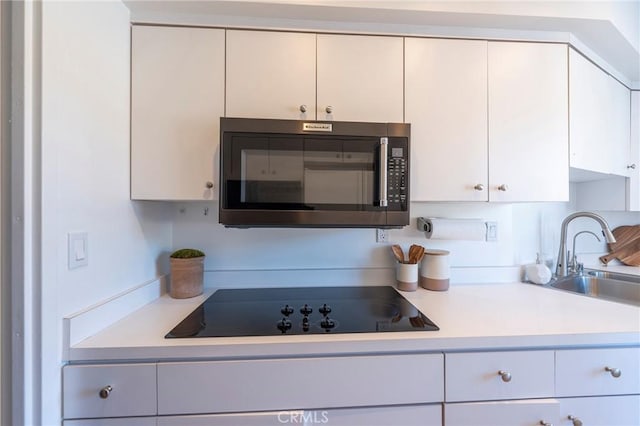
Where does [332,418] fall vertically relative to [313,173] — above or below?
below

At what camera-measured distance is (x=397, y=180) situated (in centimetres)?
102

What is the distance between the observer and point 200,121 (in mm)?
1044

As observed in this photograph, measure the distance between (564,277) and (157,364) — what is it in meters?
2.03

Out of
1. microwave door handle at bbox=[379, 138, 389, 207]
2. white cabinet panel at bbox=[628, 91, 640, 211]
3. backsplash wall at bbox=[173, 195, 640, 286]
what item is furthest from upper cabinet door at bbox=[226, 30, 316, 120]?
white cabinet panel at bbox=[628, 91, 640, 211]

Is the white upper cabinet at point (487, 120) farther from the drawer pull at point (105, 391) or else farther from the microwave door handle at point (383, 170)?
the drawer pull at point (105, 391)

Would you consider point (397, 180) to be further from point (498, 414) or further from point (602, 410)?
point (602, 410)

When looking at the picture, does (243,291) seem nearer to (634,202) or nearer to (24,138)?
(24,138)

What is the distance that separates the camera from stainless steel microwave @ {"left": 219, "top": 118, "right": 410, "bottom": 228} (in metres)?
0.98

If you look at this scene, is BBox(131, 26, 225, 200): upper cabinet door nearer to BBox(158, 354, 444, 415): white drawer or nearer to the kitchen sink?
BBox(158, 354, 444, 415): white drawer

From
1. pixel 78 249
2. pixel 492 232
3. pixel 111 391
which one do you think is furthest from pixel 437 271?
pixel 78 249

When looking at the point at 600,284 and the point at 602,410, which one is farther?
the point at 600,284

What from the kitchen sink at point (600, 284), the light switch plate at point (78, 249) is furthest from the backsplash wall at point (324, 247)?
the light switch plate at point (78, 249)

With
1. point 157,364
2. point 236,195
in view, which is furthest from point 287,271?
point 157,364

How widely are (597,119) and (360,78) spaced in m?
1.24
